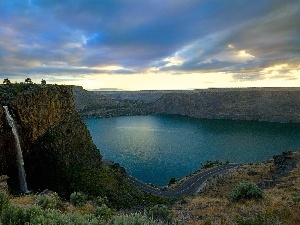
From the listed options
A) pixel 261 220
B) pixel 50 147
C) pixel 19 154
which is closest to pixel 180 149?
pixel 50 147

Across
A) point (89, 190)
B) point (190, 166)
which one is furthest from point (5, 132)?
point (190, 166)

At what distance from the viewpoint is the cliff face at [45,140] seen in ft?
143

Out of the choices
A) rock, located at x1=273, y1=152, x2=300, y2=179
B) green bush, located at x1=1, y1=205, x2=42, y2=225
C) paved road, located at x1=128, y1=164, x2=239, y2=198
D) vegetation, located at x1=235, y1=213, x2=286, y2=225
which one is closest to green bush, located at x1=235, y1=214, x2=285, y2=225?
vegetation, located at x1=235, y1=213, x2=286, y2=225

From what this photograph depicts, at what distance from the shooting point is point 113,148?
111 m

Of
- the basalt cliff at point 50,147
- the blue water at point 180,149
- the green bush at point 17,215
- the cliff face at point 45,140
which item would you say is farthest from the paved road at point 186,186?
the green bush at point 17,215

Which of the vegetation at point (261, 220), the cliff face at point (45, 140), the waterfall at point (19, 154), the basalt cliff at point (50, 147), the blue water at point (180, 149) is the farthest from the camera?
the blue water at point (180, 149)

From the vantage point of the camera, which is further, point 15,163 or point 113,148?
point 113,148

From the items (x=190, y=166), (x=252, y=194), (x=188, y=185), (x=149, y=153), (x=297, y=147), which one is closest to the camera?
(x=252, y=194)

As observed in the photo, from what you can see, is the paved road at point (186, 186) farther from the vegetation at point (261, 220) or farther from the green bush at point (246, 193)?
the vegetation at point (261, 220)

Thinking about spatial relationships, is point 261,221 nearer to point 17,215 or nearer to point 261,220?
point 261,220

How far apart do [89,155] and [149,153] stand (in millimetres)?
48089

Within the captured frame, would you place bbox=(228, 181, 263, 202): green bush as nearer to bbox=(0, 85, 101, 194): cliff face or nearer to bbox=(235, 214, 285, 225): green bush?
bbox=(235, 214, 285, 225): green bush

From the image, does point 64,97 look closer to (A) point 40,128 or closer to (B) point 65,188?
(A) point 40,128

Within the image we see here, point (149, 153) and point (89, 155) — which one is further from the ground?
point (89, 155)
